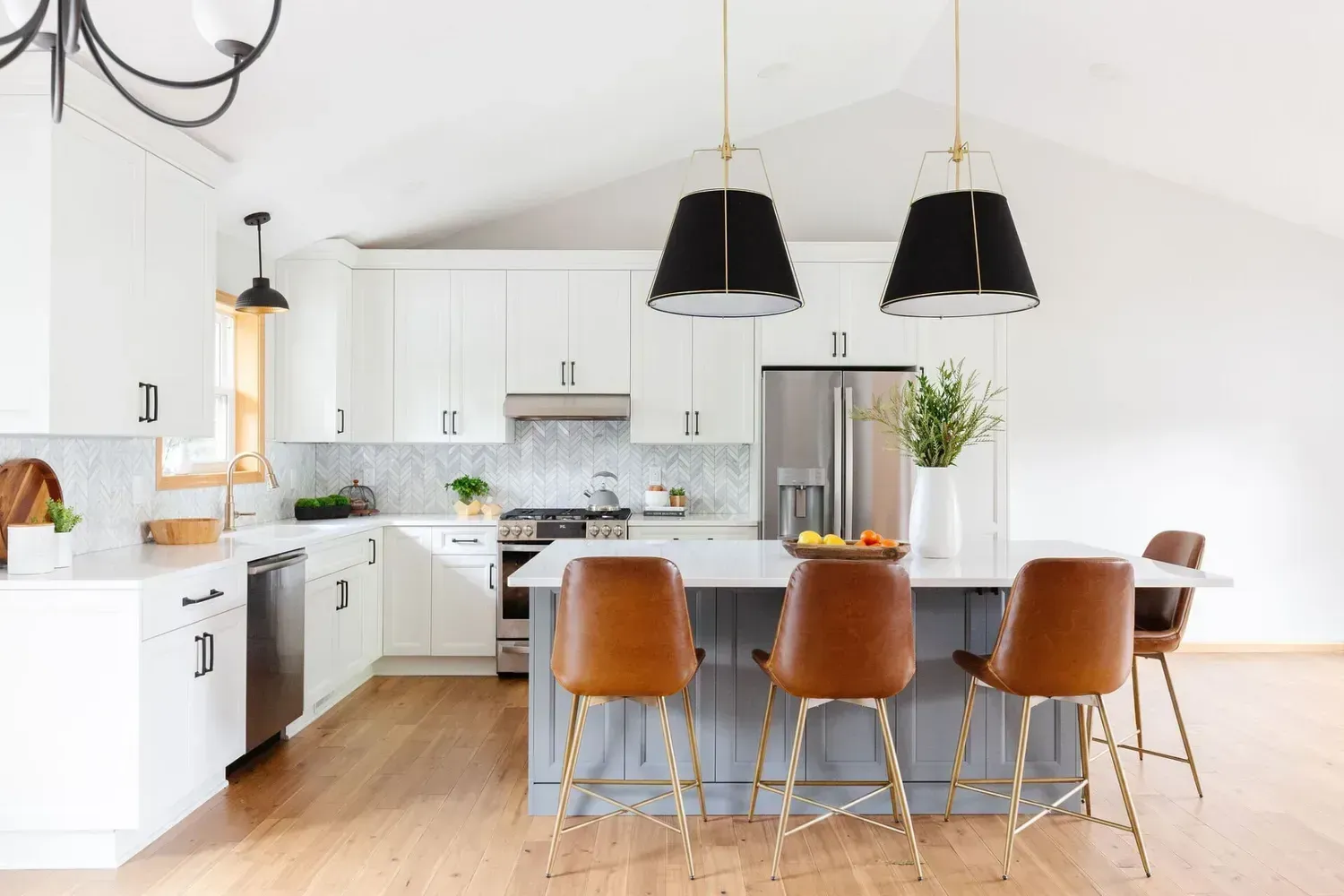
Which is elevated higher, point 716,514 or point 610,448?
point 610,448

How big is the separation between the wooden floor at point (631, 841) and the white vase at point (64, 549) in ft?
3.05

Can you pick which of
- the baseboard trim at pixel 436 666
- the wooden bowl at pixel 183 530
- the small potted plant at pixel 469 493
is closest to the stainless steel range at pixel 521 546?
the baseboard trim at pixel 436 666

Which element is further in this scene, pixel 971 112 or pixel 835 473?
pixel 971 112

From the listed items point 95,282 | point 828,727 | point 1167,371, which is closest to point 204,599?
point 95,282

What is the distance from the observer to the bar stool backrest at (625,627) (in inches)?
101

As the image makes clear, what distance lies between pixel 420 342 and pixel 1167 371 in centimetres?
470

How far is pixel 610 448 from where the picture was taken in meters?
5.61

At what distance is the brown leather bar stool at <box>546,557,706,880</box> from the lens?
256cm

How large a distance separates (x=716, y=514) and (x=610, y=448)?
0.80 m

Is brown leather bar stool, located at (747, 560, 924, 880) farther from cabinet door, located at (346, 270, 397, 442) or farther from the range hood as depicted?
cabinet door, located at (346, 270, 397, 442)

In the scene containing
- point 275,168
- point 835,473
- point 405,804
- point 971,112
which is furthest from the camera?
point 971,112

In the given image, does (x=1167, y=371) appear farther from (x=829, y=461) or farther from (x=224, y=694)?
(x=224, y=694)

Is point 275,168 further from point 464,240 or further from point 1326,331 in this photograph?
point 1326,331

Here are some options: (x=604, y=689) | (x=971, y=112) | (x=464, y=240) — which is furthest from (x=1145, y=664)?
(x=464, y=240)
